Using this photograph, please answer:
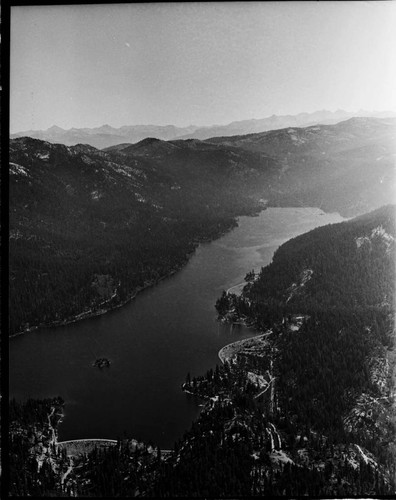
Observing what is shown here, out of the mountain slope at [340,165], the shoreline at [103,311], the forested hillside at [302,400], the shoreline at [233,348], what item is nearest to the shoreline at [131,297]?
the shoreline at [103,311]

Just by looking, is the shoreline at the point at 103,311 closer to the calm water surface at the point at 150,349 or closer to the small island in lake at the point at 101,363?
the calm water surface at the point at 150,349

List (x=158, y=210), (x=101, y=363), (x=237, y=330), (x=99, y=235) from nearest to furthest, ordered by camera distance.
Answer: (x=237, y=330) → (x=101, y=363) → (x=99, y=235) → (x=158, y=210)

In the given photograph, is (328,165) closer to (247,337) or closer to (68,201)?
(247,337)

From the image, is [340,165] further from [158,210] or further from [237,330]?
[158,210]

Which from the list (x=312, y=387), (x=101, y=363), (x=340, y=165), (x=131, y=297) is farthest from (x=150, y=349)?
(x=340, y=165)

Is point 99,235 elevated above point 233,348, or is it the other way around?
point 99,235

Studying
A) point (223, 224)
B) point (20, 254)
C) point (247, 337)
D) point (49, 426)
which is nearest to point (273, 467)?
point (247, 337)

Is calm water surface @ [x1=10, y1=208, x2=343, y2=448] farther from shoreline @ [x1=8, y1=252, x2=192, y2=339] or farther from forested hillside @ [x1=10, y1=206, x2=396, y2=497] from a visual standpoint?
forested hillside @ [x1=10, y1=206, x2=396, y2=497]
